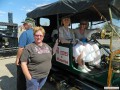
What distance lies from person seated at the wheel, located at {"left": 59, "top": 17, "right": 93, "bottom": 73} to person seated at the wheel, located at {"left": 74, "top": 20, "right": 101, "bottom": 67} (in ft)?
0.43

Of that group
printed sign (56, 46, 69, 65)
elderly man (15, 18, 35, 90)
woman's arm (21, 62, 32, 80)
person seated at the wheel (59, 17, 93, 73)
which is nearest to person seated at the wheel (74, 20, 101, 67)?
person seated at the wheel (59, 17, 93, 73)

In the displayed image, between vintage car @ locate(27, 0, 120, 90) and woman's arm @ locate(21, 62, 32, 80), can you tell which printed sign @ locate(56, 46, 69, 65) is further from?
woman's arm @ locate(21, 62, 32, 80)

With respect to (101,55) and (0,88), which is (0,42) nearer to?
(0,88)

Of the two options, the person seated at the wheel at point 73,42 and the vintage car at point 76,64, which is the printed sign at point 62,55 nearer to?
the vintage car at point 76,64

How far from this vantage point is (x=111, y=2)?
4535 millimetres

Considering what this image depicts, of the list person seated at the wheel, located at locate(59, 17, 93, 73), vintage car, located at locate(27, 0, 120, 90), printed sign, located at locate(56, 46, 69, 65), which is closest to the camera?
vintage car, located at locate(27, 0, 120, 90)

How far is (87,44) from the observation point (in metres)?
5.97

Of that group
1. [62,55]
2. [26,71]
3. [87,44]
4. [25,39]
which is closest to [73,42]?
[87,44]

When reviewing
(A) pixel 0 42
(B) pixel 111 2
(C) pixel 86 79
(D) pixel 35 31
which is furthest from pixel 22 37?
(A) pixel 0 42

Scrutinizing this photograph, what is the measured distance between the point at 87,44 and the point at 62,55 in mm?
819

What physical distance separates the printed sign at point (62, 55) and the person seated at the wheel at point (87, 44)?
1.84ft

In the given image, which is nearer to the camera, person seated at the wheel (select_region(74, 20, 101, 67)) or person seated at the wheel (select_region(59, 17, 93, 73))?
person seated at the wheel (select_region(59, 17, 93, 73))

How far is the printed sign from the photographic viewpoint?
20.1 feet

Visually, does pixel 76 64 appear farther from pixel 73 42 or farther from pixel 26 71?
pixel 26 71
